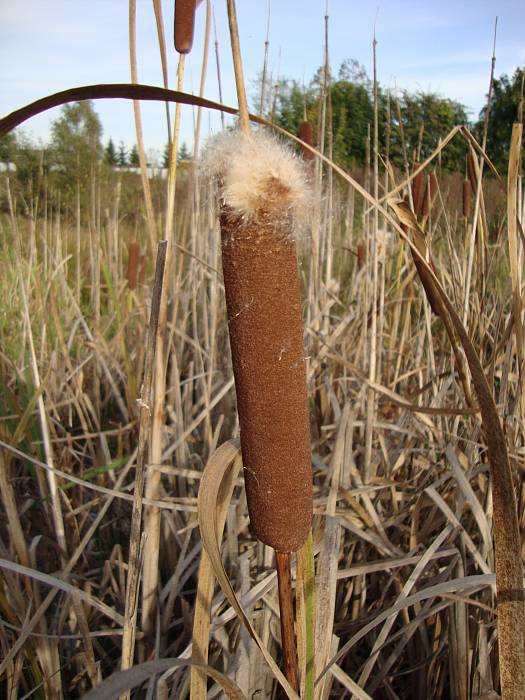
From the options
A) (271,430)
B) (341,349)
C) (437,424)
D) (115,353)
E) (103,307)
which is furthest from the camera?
(103,307)

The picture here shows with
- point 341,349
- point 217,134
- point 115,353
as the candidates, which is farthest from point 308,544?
point 115,353

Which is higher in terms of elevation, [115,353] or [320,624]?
[115,353]

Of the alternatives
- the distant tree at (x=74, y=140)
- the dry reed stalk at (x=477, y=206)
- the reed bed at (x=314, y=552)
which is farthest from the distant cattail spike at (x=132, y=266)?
the distant tree at (x=74, y=140)

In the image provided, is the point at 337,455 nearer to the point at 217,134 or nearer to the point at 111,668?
the point at 111,668

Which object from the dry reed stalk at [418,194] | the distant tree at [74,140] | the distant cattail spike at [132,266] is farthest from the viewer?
the distant tree at [74,140]

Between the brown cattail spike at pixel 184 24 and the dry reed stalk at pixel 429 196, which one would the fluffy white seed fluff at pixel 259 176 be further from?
the dry reed stalk at pixel 429 196

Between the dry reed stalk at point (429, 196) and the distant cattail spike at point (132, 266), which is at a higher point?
the dry reed stalk at point (429, 196)
